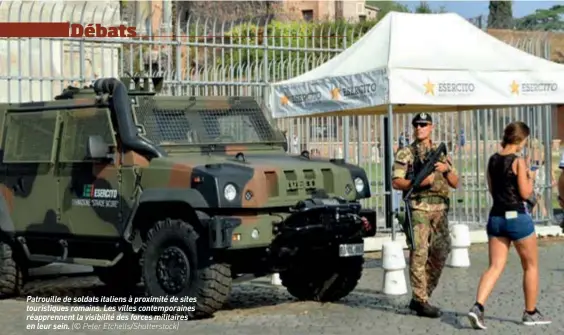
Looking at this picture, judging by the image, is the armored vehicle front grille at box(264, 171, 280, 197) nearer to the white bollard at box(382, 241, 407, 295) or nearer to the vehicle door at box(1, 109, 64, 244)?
the white bollard at box(382, 241, 407, 295)

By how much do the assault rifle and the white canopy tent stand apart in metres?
→ 2.22

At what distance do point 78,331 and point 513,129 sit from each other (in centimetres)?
422

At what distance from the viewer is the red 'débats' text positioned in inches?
502

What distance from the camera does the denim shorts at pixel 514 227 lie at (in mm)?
8531

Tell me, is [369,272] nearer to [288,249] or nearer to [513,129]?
[288,249]

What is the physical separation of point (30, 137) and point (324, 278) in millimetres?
3492

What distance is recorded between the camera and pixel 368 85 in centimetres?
1162

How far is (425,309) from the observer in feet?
30.1

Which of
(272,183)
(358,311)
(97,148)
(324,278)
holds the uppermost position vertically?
(97,148)

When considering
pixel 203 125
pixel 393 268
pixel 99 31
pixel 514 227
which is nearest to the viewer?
pixel 514 227

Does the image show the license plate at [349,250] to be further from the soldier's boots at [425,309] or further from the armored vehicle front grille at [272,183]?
the armored vehicle front grille at [272,183]

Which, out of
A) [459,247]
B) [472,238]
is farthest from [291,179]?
[472,238]

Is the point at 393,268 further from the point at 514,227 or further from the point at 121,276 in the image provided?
the point at 121,276

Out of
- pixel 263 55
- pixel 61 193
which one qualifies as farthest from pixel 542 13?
pixel 61 193
